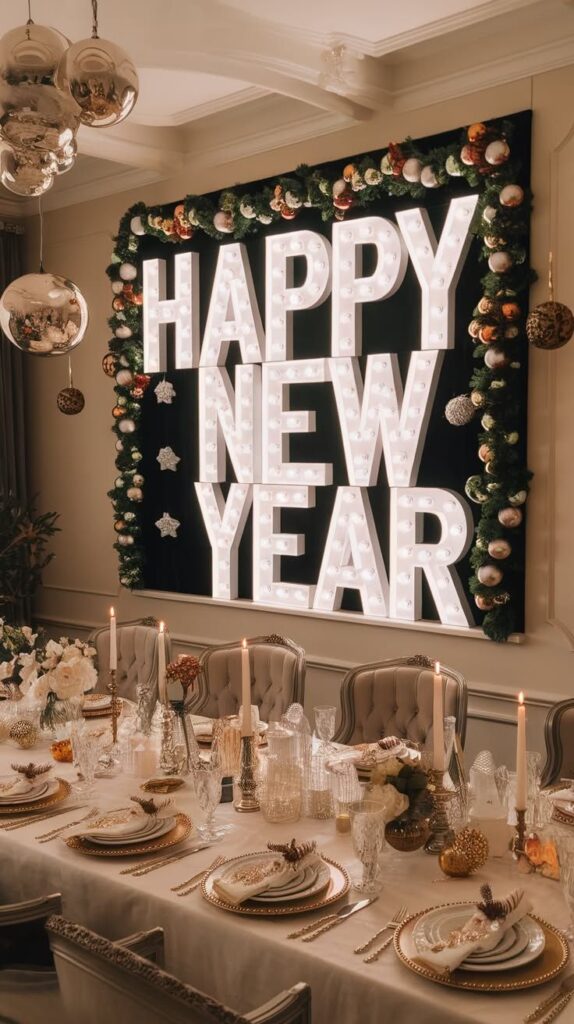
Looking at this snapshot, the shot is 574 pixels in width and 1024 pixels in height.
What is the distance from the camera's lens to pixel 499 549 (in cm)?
383

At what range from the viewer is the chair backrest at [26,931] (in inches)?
75.6

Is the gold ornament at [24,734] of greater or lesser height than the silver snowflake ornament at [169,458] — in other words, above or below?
below

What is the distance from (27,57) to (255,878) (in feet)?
5.86

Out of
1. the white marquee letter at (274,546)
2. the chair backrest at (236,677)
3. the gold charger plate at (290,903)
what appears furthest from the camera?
the white marquee letter at (274,546)

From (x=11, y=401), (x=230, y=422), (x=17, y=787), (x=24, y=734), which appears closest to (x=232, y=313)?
(x=230, y=422)

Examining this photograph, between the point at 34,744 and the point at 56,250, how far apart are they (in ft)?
12.4

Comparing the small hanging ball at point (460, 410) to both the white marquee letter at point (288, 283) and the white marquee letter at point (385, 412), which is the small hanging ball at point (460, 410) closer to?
the white marquee letter at point (385, 412)

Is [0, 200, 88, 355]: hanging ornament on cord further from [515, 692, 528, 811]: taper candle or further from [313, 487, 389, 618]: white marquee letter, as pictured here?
[313, 487, 389, 618]: white marquee letter

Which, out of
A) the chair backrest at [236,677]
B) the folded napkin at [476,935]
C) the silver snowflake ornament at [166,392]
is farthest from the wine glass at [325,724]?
the silver snowflake ornament at [166,392]

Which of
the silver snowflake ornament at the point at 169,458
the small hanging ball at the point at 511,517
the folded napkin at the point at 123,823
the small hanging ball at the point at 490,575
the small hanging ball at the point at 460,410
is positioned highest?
the small hanging ball at the point at 460,410

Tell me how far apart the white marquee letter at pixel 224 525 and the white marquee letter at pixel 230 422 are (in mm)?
68

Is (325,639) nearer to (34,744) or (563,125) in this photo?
(34,744)

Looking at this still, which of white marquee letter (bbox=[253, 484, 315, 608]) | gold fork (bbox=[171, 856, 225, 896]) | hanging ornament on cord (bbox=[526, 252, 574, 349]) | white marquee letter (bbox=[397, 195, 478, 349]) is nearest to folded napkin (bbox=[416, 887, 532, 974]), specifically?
gold fork (bbox=[171, 856, 225, 896])

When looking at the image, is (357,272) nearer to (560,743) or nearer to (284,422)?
(284,422)
